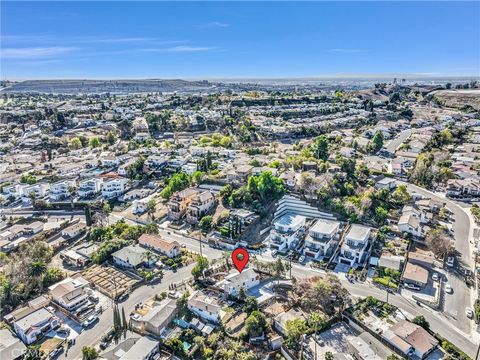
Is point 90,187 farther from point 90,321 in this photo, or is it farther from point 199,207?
point 90,321

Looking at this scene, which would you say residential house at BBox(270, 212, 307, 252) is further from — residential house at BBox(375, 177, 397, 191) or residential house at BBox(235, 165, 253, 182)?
residential house at BBox(375, 177, 397, 191)

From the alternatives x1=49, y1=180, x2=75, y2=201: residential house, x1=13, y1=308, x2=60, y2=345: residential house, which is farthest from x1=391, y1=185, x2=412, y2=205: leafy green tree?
x1=49, y1=180, x2=75, y2=201: residential house

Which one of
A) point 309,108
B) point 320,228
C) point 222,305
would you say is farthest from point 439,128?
point 222,305

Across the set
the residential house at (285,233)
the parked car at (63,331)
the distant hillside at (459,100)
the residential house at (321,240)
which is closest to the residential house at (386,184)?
the residential house at (321,240)

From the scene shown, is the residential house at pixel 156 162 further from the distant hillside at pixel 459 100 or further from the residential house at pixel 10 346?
the distant hillside at pixel 459 100

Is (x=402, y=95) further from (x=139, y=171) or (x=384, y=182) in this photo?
(x=139, y=171)

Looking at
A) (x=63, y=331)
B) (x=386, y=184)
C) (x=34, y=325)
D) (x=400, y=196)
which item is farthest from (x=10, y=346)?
(x=386, y=184)
